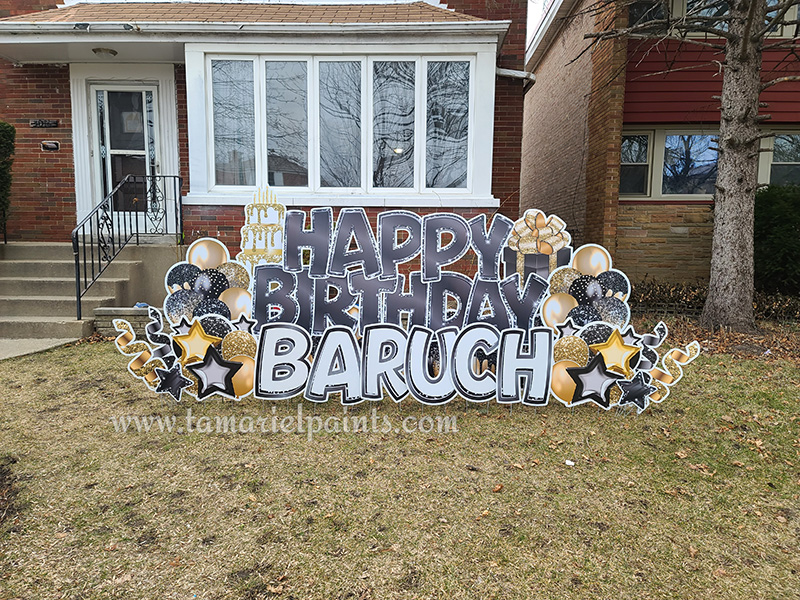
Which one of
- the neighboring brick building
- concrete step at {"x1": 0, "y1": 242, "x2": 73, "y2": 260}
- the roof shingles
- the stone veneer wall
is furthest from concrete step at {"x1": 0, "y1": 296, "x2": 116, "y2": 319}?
the stone veneer wall

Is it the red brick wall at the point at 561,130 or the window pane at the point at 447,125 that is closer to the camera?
the window pane at the point at 447,125

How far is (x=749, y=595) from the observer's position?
2.16 m

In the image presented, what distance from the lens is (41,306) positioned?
20.8 ft

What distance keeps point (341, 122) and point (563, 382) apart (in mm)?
4689

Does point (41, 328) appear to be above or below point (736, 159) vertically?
below

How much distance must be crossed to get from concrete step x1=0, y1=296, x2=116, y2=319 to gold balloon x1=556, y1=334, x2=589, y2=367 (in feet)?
18.1

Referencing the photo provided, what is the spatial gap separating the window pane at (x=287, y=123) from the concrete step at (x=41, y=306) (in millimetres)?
2825

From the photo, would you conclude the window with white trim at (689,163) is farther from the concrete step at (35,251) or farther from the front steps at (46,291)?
the concrete step at (35,251)

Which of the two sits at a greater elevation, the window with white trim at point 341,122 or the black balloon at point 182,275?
the window with white trim at point 341,122

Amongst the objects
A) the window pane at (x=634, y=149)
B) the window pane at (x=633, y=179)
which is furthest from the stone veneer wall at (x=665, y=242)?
the window pane at (x=634, y=149)

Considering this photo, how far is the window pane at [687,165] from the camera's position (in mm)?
9641

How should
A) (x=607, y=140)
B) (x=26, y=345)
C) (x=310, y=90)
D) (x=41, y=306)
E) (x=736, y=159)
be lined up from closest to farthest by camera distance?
1. (x=26, y=345)
2. (x=41, y=306)
3. (x=736, y=159)
4. (x=310, y=90)
5. (x=607, y=140)

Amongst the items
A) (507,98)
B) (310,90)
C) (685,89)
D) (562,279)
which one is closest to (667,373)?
(562,279)

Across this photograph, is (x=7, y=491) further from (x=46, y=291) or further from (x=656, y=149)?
(x=656, y=149)
